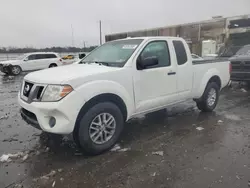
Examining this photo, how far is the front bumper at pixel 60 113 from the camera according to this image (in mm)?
3137

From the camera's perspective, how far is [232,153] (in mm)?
3650

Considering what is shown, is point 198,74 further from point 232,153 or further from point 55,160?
point 55,160

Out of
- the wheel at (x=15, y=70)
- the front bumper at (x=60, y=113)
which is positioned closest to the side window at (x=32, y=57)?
the wheel at (x=15, y=70)

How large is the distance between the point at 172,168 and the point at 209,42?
69.7 feet

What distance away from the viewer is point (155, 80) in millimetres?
4305

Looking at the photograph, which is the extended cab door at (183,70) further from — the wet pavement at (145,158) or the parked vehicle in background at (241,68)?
the parked vehicle in background at (241,68)

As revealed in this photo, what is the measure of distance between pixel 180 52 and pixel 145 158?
256 cm

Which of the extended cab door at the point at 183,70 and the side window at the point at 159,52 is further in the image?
the extended cab door at the point at 183,70

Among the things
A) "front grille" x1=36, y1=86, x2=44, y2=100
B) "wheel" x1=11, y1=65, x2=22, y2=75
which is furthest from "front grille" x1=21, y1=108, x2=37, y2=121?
"wheel" x1=11, y1=65, x2=22, y2=75

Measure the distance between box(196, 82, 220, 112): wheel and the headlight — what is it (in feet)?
12.3

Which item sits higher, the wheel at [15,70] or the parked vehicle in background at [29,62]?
the parked vehicle in background at [29,62]

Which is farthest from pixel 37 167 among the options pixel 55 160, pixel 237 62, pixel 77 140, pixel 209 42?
pixel 209 42

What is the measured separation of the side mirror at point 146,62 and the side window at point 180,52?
105 centimetres

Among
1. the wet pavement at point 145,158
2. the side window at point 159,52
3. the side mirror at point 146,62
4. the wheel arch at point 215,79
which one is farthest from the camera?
the wheel arch at point 215,79
